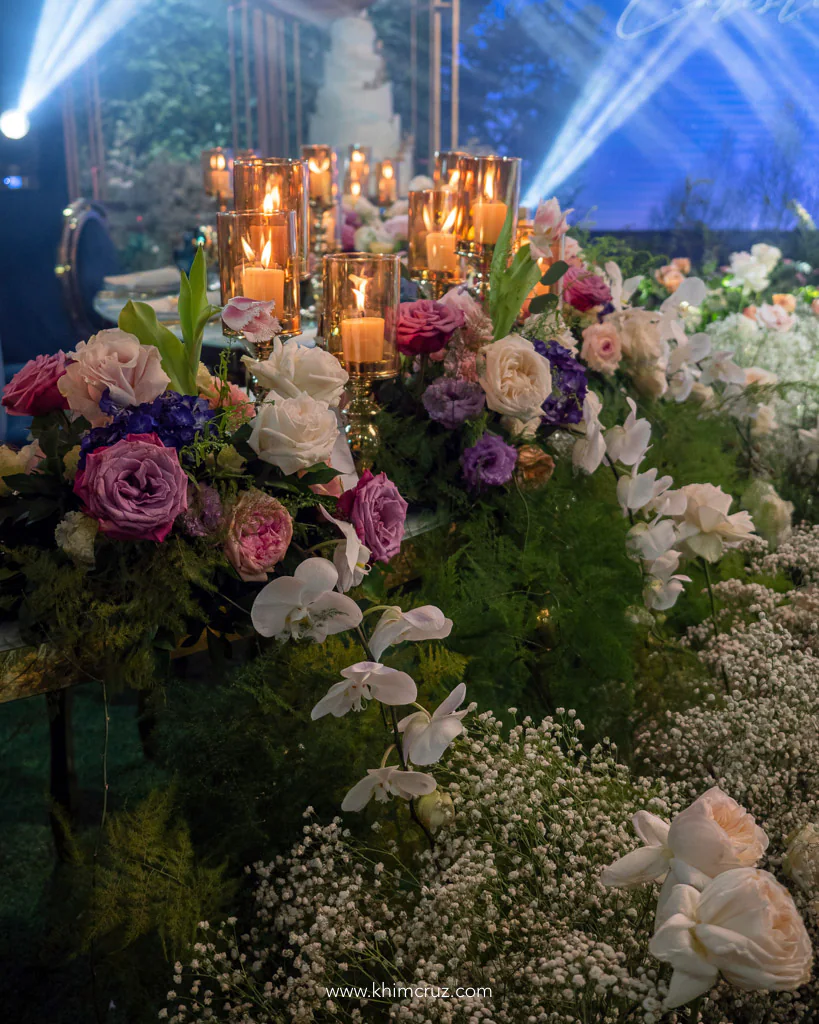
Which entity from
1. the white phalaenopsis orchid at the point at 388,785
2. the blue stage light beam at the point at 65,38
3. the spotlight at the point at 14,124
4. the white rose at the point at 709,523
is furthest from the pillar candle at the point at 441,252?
the blue stage light beam at the point at 65,38

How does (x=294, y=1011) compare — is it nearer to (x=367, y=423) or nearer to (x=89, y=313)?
(x=367, y=423)

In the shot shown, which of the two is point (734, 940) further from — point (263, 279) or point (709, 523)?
point (263, 279)

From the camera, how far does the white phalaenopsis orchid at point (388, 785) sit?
896mm

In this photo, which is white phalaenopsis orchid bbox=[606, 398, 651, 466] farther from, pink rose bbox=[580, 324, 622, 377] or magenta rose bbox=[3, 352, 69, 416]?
magenta rose bbox=[3, 352, 69, 416]

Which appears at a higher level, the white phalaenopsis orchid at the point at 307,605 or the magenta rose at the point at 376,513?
the magenta rose at the point at 376,513

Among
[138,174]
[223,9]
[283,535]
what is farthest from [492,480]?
[223,9]

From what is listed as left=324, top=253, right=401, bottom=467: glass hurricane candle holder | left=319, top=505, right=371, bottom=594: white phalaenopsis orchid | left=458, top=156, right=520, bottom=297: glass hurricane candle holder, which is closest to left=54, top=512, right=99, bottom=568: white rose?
left=319, top=505, right=371, bottom=594: white phalaenopsis orchid

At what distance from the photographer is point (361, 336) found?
1295mm

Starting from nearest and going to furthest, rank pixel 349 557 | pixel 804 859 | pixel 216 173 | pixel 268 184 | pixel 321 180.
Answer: pixel 804 859 → pixel 349 557 → pixel 268 184 → pixel 321 180 → pixel 216 173

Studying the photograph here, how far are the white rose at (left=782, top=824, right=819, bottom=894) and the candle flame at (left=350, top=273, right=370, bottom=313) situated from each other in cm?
82

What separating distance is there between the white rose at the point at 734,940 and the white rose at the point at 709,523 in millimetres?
705

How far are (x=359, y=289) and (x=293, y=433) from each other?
36 centimetres

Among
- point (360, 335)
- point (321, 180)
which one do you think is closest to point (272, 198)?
point (360, 335)

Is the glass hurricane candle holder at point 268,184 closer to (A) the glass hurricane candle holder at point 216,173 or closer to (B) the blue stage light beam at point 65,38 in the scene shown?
(A) the glass hurricane candle holder at point 216,173
